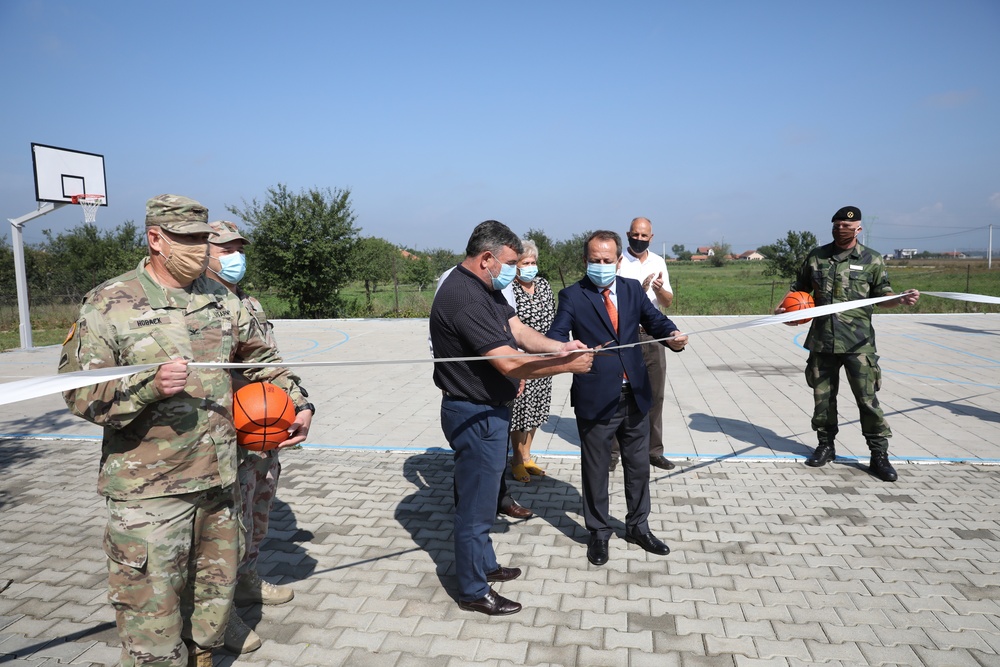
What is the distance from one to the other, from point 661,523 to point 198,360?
136 inches

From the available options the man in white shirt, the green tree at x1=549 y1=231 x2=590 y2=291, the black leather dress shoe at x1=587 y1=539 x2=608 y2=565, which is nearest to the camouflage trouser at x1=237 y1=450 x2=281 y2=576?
the black leather dress shoe at x1=587 y1=539 x2=608 y2=565

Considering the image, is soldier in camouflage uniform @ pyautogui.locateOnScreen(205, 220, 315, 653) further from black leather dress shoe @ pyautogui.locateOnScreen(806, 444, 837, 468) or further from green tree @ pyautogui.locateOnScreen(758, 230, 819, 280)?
green tree @ pyautogui.locateOnScreen(758, 230, 819, 280)

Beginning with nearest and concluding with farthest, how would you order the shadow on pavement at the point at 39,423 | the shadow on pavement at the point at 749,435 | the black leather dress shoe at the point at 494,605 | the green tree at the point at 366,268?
the black leather dress shoe at the point at 494,605, the shadow on pavement at the point at 749,435, the shadow on pavement at the point at 39,423, the green tree at the point at 366,268

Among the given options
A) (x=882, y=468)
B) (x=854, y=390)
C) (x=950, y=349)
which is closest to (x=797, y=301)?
(x=854, y=390)

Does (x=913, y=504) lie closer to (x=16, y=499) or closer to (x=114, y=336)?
(x=114, y=336)

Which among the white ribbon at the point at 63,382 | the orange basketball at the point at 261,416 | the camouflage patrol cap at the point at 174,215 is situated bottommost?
the orange basketball at the point at 261,416

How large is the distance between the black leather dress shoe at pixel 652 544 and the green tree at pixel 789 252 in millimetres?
36144

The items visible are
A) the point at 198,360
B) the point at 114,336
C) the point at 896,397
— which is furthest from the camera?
the point at 896,397

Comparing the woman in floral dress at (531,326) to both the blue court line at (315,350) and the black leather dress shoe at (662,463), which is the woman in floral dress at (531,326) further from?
the blue court line at (315,350)

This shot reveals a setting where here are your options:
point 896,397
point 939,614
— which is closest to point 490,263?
point 939,614

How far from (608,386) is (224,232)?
2512 millimetres

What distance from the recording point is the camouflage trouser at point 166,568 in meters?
2.53

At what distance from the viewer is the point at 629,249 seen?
Result: 5887 millimetres

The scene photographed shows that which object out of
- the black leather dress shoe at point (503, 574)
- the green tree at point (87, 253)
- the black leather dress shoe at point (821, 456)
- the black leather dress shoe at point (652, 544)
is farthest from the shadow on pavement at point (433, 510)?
the green tree at point (87, 253)
